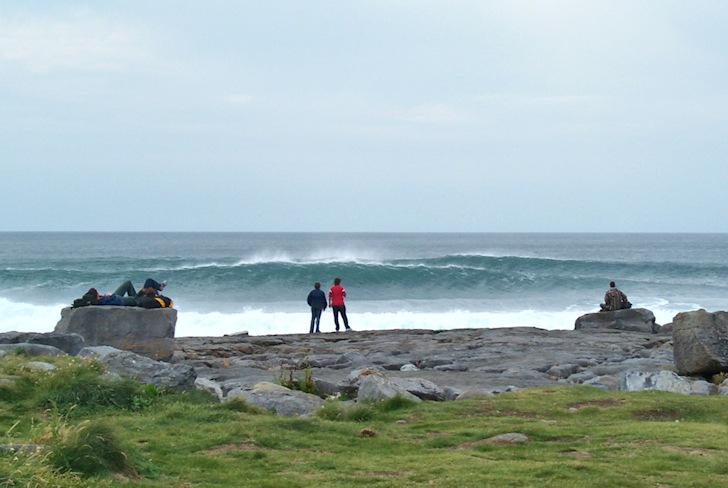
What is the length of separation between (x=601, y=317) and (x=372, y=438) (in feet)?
58.7

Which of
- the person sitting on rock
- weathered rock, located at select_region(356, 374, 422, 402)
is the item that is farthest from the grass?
the person sitting on rock

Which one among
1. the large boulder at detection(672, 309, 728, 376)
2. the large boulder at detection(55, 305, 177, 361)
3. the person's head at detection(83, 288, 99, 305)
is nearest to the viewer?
the large boulder at detection(672, 309, 728, 376)

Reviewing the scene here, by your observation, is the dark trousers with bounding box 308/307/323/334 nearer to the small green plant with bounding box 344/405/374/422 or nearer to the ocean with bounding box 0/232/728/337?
the ocean with bounding box 0/232/728/337

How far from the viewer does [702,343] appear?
41.1 feet

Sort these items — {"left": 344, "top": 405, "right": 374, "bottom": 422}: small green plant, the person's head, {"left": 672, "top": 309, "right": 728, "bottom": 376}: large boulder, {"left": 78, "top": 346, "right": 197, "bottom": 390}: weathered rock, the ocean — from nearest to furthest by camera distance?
{"left": 344, "top": 405, "right": 374, "bottom": 422}: small green plant, {"left": 78, "top": 346, "right": 197, "bottom": 390}: weathered rock, {"left": 672, "top": 309, "right": 728, "bottom": 376}: large boulder, the person's head, the ocean

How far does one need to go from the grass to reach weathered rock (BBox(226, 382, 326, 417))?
37cm

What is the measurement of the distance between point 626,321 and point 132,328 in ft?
45.9

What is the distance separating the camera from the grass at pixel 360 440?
6.08m

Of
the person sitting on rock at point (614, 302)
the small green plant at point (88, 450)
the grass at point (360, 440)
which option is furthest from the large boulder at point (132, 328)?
the person sitting on rock at point (614, 302)

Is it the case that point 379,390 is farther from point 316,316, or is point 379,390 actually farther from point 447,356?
point 316,316

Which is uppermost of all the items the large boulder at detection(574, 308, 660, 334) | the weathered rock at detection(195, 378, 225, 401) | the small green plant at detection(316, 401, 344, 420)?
the small green plant at detection(316, 401, 344, 420)

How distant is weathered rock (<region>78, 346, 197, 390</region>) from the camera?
1023 centimetres

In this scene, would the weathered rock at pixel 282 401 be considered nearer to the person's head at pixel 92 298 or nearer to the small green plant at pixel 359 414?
the small green plant at pixel 359 414

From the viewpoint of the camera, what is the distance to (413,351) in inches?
738
